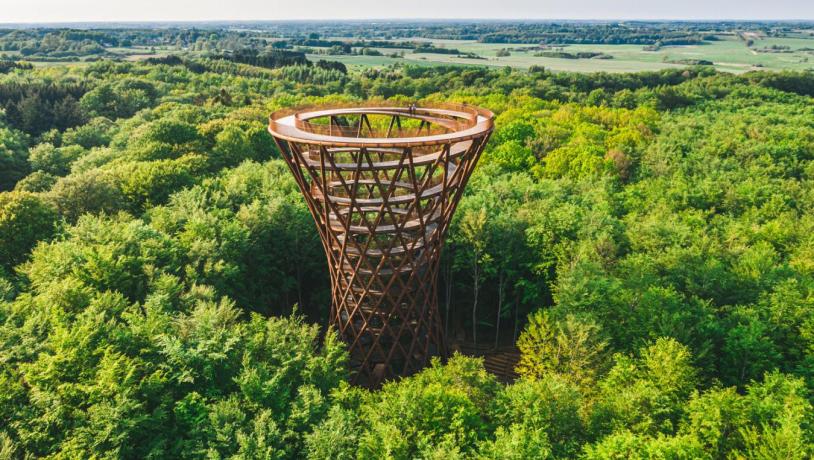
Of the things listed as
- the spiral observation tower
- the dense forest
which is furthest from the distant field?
the spiral observation tower

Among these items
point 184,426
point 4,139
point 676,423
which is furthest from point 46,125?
point 676,423

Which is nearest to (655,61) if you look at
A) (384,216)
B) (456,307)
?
(456,307)

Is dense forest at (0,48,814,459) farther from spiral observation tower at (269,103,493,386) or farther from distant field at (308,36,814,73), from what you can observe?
distant field at (308,36,814,73)

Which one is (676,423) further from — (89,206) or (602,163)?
(89,206)

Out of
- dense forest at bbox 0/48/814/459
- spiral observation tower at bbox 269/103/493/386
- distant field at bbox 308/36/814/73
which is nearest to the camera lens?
dense forest at bbox 0/48/814/459

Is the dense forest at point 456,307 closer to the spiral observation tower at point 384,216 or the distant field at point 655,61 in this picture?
the spiral observation tower at point 384,216

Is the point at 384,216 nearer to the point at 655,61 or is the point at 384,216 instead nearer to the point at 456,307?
the point at 456,307
